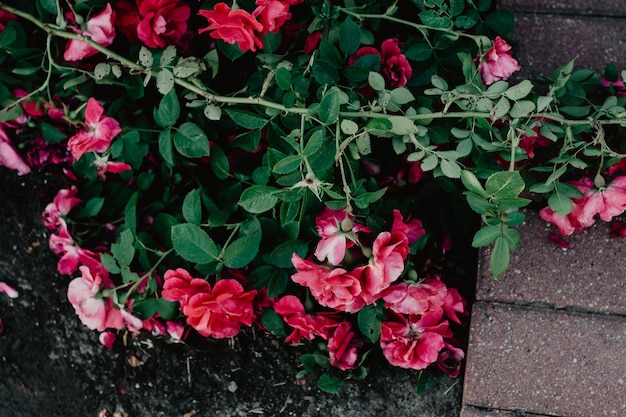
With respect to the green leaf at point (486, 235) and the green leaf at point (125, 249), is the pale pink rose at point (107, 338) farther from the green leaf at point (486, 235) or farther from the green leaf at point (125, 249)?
the green leaf at point (486, 235)

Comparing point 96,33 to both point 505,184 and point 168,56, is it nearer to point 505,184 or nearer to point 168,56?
point 168,56

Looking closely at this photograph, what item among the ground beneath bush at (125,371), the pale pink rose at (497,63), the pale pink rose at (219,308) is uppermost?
the pale pink rose at (497,63)

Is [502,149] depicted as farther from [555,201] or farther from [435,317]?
[435,317]

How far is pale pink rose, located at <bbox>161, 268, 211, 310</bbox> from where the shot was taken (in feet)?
3.96

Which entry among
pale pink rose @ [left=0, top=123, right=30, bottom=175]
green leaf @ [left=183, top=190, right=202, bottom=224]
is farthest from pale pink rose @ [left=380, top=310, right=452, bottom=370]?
pale pink rose @ [left=0, top=123, right=30, bottom=175]

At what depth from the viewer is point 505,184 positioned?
1.03 m

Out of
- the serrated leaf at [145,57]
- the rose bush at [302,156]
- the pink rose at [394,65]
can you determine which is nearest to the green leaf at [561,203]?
the rose bush at [302,156]

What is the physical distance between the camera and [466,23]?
123 cm

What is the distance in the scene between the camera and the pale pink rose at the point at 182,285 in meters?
1.21

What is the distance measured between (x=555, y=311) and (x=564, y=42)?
2.08 ft

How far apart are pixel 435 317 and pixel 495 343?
9.7 inches

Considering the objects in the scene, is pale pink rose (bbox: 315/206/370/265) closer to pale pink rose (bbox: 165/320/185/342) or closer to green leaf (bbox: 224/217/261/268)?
green leaf (bbox: 224/217/261/268)

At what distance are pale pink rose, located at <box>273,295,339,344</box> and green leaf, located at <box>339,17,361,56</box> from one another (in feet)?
1.68

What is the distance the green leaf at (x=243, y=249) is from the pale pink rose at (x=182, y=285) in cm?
7
